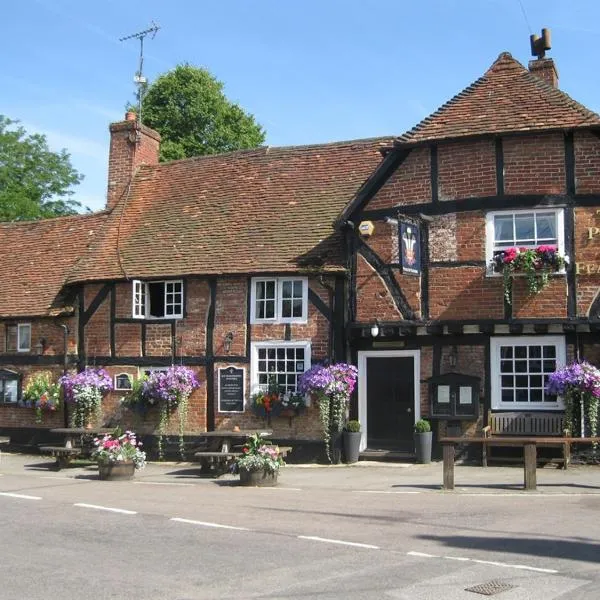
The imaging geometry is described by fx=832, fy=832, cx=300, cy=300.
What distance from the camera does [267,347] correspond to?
1920 cm

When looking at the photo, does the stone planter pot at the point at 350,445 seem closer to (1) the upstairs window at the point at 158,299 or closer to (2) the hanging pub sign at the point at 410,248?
(2) the hanging pub sign at the point at 410,248

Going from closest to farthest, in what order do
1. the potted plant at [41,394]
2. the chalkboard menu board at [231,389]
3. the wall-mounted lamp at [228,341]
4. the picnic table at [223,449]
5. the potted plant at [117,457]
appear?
1. the potted plant at [117,457]
2. the picnic table at [223,449]
3. the chalkboard menu board at [231,389]
4. the wall-mounted lamp at [228,341]
5. the potted plant at [41,394]

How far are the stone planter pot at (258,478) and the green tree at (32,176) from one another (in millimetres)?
26798

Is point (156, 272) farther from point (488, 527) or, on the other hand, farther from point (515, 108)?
point (488, 527)

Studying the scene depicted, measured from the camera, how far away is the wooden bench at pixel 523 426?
656 inches

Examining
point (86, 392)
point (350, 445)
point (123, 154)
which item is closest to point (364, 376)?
point (350, 445)

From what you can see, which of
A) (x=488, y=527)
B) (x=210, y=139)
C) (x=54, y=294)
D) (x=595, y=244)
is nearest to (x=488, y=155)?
(x=595, y=244)

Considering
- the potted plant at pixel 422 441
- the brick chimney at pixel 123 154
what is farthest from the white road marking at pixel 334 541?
the brick chimney at pixel 123 154

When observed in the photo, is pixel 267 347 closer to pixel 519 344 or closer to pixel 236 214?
pixel 236 214

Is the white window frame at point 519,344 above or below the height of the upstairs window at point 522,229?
below

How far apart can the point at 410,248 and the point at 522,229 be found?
2387 millimetres

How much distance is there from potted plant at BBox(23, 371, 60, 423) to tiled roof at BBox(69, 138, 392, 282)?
108 inches

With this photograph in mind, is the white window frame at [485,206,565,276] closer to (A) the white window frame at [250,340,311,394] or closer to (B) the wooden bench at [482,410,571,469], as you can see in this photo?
(B) the wooden bench at [482,410,571,469]

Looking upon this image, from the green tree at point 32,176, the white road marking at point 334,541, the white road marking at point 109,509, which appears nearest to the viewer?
the white road marking at point 334,541
